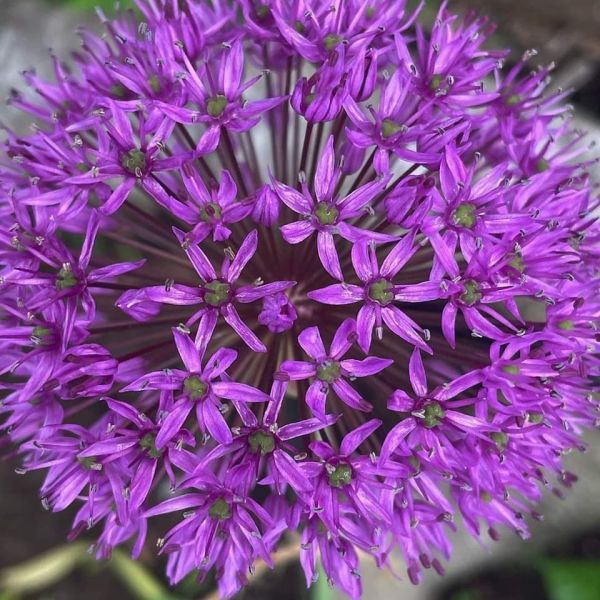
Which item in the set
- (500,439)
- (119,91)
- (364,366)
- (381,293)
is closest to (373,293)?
(381,293)

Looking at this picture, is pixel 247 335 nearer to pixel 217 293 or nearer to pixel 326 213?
pixel 217 293

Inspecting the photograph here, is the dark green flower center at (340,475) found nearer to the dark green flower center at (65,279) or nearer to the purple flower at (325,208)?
the purple flower at (325,208)

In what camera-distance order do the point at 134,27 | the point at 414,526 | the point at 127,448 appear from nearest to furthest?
the point at 127,448 → the point at 414,526 → the point at 134,27

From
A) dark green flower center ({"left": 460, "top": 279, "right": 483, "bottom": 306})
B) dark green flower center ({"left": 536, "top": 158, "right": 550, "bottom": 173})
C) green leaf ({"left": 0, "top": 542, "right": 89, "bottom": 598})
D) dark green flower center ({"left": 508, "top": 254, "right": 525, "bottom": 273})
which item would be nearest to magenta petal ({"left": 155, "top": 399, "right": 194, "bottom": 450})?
dark green flower center ({"left": 460, "top": 279, "right": 483, "bottom": 306})

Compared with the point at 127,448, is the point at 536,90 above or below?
above

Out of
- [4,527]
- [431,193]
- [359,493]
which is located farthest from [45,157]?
[4,527]

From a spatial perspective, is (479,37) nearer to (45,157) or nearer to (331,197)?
(331,197)
